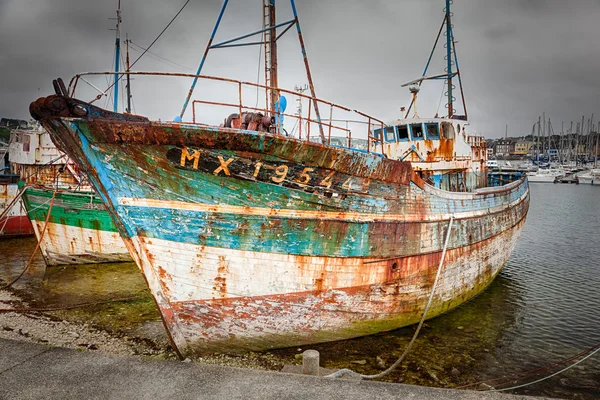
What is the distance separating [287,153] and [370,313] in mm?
3428

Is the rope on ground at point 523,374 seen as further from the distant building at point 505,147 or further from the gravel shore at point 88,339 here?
the distant building at point 505,147

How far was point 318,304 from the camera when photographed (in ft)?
19.1

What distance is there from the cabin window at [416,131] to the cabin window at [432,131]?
0.21 m

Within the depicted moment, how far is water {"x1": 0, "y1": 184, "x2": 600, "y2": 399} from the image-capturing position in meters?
6.04

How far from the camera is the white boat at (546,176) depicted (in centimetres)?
6825

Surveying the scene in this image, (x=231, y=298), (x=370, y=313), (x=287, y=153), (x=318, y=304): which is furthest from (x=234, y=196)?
(x=370, y=313)

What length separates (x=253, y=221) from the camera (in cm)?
526

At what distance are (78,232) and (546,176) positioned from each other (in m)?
80.2

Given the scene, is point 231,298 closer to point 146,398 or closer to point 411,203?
point 146,398

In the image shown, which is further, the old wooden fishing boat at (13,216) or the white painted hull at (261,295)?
the old wooden fishing boat at (13,216)

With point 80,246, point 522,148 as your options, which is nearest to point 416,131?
point 80,246

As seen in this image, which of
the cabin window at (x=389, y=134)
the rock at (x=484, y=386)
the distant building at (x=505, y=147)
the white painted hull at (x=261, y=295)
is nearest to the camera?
the white painted hull at (x=261, y=295)

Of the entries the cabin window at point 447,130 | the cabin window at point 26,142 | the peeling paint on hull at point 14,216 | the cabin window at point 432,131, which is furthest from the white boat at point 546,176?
the peeling paint on hull at point 14,216

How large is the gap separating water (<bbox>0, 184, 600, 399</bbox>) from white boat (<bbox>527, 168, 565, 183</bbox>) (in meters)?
64.4
